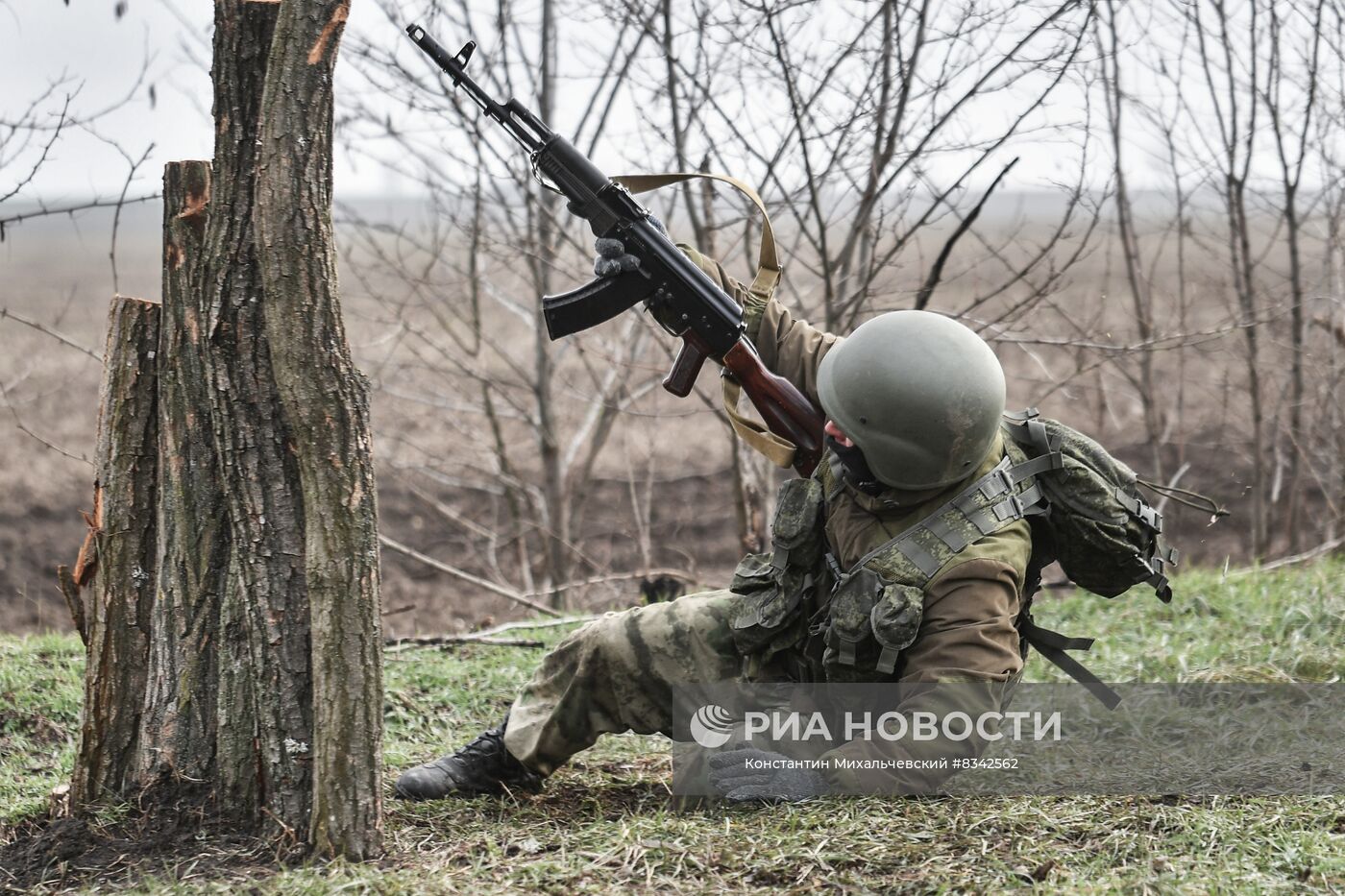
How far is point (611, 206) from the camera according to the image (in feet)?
12.6

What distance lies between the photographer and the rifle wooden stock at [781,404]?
3.75 meters

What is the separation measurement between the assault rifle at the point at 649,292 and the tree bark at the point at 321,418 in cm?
99

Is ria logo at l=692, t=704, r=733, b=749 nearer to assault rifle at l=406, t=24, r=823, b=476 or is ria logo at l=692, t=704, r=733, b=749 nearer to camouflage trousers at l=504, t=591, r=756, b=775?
camouflage trousers at l=504, t=591, r=756, b=775

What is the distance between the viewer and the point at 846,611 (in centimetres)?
322

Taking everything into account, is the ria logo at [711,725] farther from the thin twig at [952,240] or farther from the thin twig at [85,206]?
the thin twig at [85,206]

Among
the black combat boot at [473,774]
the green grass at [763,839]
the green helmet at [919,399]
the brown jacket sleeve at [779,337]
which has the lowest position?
the green grass at [763,839]

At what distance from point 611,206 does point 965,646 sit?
1.74 m

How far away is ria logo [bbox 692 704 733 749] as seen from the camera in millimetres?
3525

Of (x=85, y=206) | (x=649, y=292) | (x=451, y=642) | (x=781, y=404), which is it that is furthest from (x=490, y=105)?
(x=451, y=642)

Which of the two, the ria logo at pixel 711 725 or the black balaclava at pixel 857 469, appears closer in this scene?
the black balaclava at pixel 857 469

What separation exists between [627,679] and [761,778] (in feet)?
1.68

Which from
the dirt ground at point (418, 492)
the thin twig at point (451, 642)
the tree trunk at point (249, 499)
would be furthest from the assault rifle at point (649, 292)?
the dirt ground at point (418, 492)

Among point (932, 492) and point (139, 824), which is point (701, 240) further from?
point (139, 824)

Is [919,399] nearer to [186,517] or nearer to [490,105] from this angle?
[490,105]
